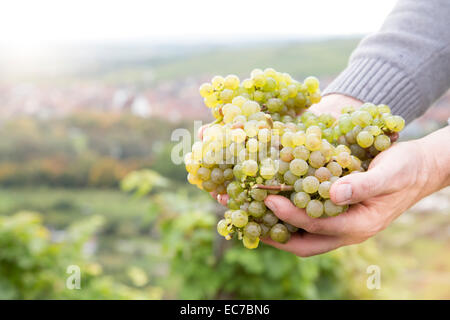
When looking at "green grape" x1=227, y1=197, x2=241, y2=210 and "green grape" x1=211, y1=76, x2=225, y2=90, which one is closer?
"green grape" x1=227, y1=197, x2=241, y2=210

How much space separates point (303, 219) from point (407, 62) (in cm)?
63

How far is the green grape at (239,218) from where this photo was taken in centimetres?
80

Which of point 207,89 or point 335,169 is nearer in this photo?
point 335,169

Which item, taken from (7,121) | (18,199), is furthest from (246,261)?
(7,121)

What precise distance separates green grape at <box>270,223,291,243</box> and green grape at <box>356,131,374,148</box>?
24 centimetres

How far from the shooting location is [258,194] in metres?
0.80

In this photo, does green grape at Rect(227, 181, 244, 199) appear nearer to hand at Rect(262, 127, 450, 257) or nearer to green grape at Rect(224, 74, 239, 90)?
hand at Rect(262, 127, 450, 257)

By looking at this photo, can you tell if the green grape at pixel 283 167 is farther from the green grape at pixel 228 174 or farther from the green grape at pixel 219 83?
the green grape at pixel 219 83

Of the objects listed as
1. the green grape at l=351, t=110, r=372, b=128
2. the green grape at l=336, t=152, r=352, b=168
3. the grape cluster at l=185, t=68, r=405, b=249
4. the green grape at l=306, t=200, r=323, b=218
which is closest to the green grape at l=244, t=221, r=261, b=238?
the grape cluster at l=185, t=68, r=405, b=249

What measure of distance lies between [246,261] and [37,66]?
7.36ft

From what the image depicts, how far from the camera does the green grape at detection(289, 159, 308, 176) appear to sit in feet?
2.55

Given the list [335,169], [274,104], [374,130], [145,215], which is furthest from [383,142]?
[145,215]

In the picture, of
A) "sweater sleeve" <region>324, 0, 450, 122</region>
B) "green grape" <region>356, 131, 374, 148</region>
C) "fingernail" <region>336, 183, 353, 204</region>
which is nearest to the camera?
"fingernail" <region>336, 183, 353, 204</region>

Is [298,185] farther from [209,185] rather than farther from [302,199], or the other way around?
[209,185]
